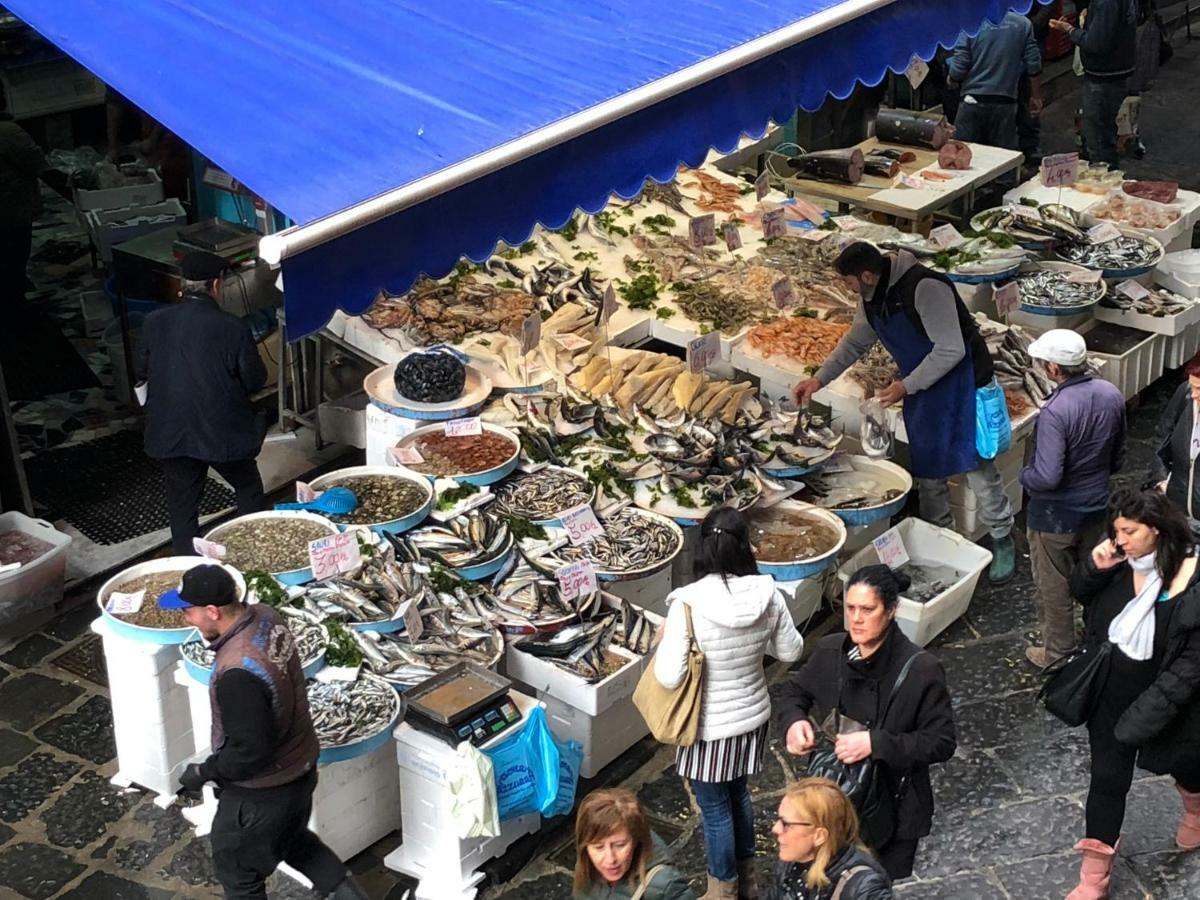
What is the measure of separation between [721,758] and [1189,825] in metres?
2.17

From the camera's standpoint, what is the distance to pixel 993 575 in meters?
8.33

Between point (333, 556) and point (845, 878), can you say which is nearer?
point (845, 878)

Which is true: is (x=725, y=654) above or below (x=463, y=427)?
above

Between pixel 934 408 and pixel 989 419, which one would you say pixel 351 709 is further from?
pixel 989 419

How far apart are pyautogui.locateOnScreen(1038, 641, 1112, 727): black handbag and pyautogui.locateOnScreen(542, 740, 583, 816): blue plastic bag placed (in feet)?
6.49

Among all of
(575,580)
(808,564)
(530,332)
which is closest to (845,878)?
(575,580)

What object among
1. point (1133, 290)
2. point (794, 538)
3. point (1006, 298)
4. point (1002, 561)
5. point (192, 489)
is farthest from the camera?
point (1133, 290)

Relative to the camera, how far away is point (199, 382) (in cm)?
738

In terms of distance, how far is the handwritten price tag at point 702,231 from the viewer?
9.80 m

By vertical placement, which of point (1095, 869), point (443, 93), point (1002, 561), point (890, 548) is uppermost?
point (443, 93)

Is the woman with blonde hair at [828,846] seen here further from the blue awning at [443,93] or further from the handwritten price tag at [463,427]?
the handwritten price tag at [463,427]

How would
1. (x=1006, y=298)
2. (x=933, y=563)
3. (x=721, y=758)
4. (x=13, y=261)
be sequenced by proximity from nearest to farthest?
(x=721, y=758), (x=933, y=563), (x=1006, y=298), (x=13, y=261)

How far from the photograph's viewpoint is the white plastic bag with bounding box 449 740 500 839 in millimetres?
5816

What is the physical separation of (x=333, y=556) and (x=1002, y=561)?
3792 millimetres
